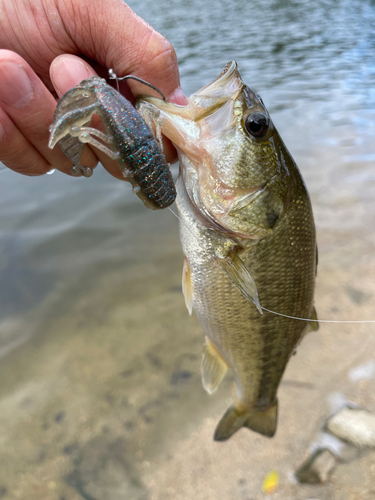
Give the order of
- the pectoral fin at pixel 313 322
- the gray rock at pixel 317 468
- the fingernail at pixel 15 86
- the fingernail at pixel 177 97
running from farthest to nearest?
the gray rock at pixel 317 468
the pectoral fin at pixel 313 322
the fingernail at pixel 177 97
the fingernail at pixel 15 86

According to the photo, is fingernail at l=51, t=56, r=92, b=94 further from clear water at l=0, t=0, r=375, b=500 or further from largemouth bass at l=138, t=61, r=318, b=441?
clear water at l=0, t=0, r=375, b=500

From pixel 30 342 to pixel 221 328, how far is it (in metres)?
2.10

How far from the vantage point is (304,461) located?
2340mm

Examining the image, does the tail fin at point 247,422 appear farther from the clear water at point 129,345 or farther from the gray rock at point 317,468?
the gray rock at point 317,468

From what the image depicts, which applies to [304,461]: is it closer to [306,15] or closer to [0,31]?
[0,31]

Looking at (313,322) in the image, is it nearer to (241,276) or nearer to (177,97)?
(241,276)

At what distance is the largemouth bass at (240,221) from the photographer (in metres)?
1.55

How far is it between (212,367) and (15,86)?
6.53 feet

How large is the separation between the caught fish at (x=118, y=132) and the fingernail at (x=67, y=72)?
1.30ft

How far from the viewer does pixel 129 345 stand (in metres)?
3.16

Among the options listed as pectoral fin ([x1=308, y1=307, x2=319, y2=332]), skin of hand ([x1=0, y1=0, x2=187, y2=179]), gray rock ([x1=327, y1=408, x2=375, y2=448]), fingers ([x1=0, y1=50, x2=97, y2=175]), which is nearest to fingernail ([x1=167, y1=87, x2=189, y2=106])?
skin of hand ([x1=0, y1=0, x2=187, y2=179])

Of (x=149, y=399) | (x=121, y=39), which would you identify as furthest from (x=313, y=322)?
(x=121, y=39)

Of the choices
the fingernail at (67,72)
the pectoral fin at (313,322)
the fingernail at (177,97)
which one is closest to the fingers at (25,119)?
the fingernail at (67,72)

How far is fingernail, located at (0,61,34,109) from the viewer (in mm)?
1509
